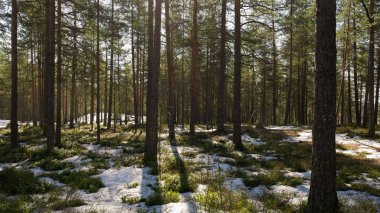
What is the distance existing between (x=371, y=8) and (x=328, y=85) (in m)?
17.1

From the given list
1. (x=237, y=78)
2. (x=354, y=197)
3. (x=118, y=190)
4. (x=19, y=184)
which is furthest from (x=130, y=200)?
(x=237, y=78)

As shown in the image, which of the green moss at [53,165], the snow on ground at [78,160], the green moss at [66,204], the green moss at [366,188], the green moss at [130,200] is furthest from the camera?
the snow on ground at [78,160]

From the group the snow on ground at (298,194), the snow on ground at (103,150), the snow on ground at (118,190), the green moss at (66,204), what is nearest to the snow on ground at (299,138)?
the snow on ground at (103,150)

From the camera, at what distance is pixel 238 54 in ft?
49.5

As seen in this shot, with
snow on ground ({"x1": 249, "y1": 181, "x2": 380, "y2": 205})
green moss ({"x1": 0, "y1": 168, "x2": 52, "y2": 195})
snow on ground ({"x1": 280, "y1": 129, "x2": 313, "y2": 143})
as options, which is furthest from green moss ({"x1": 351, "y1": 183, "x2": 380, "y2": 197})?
snow on ground ({"x1": 280, "y1": 129, "x2": 313, "y2": 143})

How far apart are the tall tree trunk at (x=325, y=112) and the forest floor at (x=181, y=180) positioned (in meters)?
0.69

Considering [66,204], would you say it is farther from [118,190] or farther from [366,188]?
[366,188]

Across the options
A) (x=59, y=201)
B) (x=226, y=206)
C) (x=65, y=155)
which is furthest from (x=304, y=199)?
(x=65, y=155)

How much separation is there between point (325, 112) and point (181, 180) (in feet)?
15.1

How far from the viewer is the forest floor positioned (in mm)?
6672

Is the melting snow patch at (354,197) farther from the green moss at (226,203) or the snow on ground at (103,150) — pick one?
the snow on ground at (103,150)

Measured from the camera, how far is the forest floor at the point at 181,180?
21.9 feet

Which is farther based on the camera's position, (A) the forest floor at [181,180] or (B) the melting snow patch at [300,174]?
(B) the melting snow patch at [300,174]

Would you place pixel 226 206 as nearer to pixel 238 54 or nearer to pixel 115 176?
pixel 115 176
